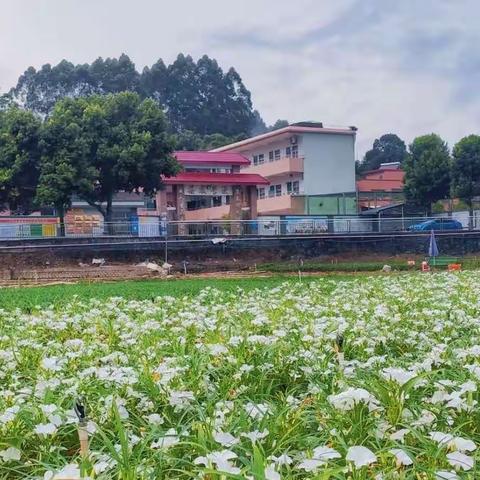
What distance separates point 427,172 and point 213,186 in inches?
538

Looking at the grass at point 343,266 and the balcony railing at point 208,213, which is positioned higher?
the balcony railing at point 208,213

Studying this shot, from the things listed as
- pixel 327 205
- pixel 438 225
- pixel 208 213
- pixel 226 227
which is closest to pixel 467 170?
pixel 438 225

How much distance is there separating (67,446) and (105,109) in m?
30.9

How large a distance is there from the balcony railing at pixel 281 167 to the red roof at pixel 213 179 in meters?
4.76

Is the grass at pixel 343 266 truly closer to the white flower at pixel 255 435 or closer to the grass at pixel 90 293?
the grass at pixel 90 293

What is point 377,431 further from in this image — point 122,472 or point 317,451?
point 122,472

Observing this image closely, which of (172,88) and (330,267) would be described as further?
(172,88)

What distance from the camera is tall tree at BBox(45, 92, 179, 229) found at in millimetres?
29594

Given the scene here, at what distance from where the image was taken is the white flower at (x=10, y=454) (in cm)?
271

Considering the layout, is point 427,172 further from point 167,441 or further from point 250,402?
point 167,441

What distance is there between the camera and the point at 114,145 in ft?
101

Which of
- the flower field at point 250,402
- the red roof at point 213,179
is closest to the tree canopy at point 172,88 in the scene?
the red roof at point 213,179

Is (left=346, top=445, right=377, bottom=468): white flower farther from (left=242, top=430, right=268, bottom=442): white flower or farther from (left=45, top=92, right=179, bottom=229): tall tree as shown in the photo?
(left=45, top=92, right=179, bottom=229): tall tree

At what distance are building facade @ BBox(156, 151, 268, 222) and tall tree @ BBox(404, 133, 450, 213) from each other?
10101 mm
